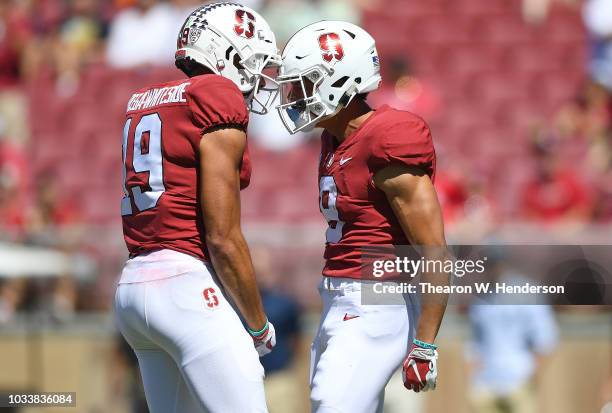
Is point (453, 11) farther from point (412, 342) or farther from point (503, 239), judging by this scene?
point (412, 342)

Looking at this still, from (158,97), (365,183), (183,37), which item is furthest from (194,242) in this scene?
(183,37)

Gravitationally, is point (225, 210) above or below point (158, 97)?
below

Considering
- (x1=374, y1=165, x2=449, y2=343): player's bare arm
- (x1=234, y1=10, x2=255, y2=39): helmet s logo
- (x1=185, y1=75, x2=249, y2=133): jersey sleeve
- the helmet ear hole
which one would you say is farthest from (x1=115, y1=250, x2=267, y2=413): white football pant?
(x1=234, y1=10, x2=255, y2=39): helmet s logo

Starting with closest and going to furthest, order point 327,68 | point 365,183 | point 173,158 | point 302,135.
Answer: point 173,158 < point 365,183 < point 327,68 < point 302,135

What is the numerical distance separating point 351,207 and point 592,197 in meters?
4.62

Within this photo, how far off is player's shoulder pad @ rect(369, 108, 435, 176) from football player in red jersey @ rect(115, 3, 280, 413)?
1.46 ft

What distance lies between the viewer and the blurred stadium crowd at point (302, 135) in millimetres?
7703

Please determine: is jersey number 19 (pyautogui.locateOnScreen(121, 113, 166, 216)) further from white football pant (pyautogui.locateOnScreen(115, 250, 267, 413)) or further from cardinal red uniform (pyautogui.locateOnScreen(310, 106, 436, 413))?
cardinal red uniform (pyautogui.locateOnScreen(310, 106, 436, 413))

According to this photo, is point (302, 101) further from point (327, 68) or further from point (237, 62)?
point (237, 62)

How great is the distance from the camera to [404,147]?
3.67 m

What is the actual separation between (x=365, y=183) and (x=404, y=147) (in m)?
0.20

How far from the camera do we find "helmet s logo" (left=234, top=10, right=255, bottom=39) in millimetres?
3857

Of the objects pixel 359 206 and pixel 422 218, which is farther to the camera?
pixel 359 206

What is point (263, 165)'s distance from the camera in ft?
32.5
